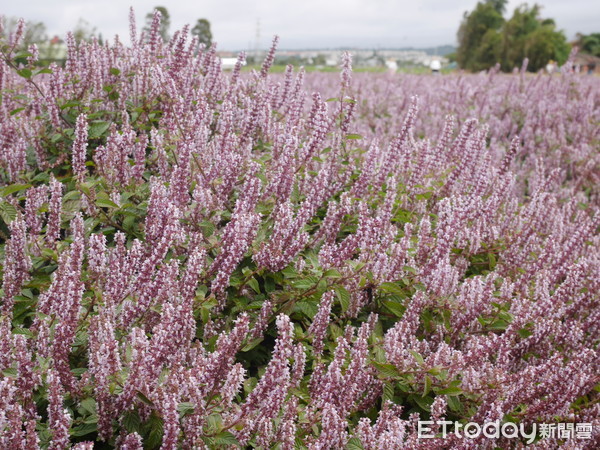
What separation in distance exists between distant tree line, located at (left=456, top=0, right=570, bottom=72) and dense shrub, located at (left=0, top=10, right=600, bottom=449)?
38145 millimetres

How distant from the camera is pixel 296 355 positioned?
3.19 metres

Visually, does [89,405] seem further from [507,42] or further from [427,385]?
[507,42]

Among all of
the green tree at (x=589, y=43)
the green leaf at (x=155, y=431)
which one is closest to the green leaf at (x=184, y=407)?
the green leaf at (x=155, y=431)

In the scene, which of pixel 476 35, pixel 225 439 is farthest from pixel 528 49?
pixel 225 439

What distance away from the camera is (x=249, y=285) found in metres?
3.76

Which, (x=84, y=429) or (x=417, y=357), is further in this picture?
(x=417, y=357)

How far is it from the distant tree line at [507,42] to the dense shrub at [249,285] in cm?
3814

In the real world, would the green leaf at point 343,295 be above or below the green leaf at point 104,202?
below

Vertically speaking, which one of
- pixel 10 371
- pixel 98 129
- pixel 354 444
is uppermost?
pixel 98 129

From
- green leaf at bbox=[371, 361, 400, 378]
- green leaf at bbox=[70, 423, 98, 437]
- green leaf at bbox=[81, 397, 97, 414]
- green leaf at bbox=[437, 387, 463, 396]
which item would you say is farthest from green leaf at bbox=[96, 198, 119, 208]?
green leaf at bbox=[437, 387, 463, 396]

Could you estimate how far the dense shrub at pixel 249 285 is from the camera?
9.11 ft

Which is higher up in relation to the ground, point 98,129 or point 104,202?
point 98,129

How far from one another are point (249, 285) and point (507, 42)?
4639 cm

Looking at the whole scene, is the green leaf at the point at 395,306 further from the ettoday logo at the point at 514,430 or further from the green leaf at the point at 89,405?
the green leaf at the point at 89,405
